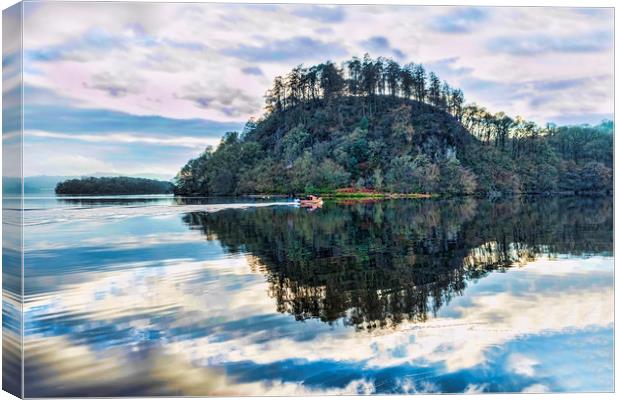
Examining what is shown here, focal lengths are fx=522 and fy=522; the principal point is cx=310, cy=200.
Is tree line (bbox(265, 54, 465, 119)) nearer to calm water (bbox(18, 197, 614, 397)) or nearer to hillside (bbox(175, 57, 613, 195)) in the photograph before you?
hillside (bbox(175, 57, 613, 195))

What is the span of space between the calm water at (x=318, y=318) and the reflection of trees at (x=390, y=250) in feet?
0.23

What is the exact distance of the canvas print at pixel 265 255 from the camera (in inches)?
230

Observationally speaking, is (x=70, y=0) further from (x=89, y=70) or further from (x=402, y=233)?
(x=402, y=233)

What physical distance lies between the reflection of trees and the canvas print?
0.09m

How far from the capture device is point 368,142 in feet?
174

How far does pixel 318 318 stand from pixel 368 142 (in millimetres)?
46212

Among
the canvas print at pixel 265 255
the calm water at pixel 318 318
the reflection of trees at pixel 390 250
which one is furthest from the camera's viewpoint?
the reflection of trees at pixel 390 250

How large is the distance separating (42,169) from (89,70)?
6.81 feet

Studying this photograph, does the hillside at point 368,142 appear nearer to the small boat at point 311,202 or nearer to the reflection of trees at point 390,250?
the small boat at point 311,202

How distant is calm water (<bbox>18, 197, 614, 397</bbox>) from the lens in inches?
225

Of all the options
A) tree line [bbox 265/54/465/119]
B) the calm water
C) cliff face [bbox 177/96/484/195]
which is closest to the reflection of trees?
the calm water

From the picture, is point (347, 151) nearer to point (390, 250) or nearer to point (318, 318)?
point (390, 250)

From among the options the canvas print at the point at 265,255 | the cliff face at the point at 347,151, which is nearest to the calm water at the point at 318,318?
the canvas print at the point at 265,255

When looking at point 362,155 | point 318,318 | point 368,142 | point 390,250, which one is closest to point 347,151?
point 362,155
